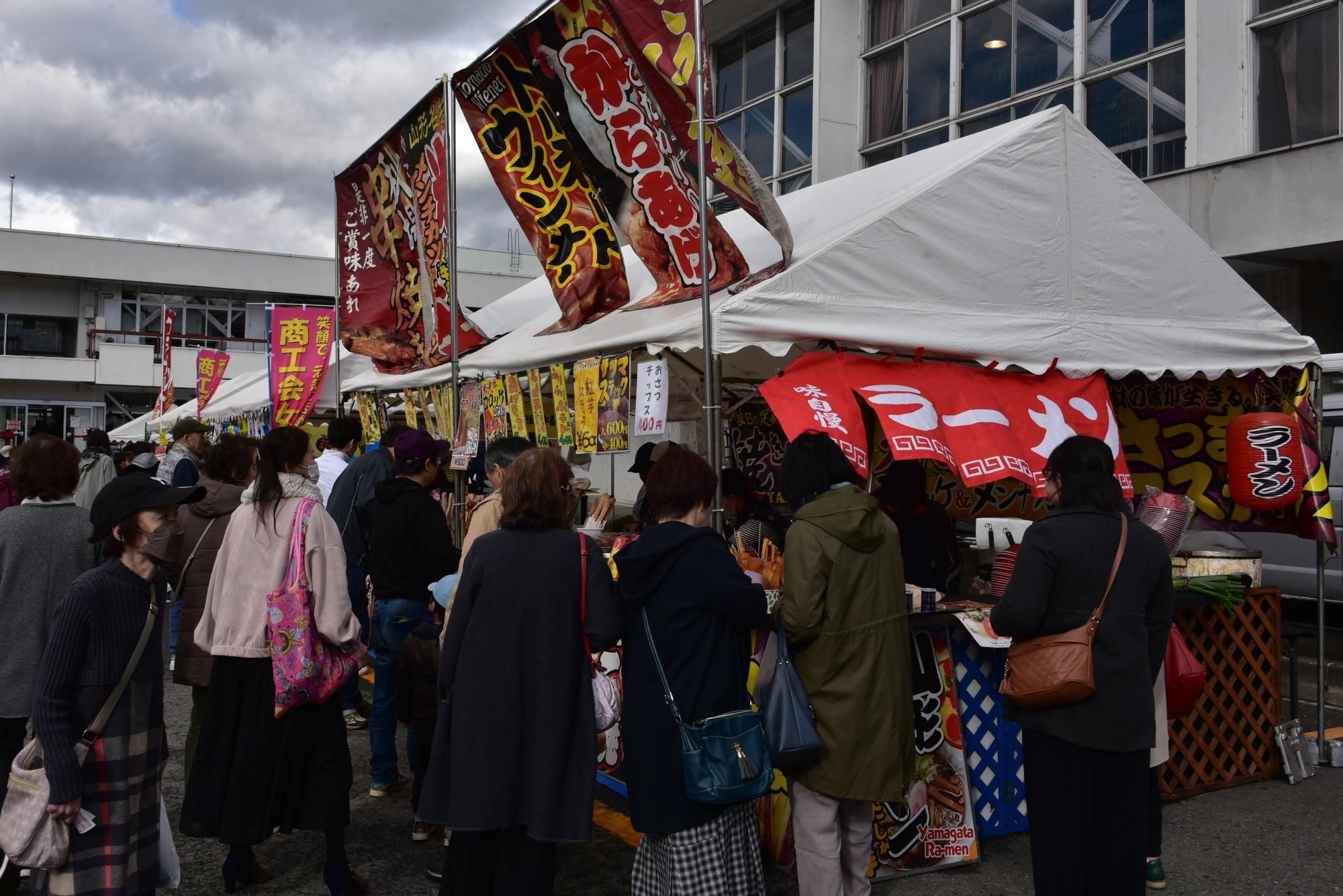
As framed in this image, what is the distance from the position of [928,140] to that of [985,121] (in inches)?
48.6

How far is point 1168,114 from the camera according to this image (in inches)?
530

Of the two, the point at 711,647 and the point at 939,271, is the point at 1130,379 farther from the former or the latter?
the point at 711,647

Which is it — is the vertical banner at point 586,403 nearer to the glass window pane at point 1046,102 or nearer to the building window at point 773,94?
the glass window pane at point 1046,102

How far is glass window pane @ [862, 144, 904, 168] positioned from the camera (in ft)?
57.1

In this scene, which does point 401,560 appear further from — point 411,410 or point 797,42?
point 797,42

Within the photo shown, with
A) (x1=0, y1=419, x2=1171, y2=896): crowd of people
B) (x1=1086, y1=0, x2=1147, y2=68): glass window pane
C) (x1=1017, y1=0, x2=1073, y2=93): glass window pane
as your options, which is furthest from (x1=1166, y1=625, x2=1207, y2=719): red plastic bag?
(x1=1017, y1=0, x2=1073, y2=93): glass window pane

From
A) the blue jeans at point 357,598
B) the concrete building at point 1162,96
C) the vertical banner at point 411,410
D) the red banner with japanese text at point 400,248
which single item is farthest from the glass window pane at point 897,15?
the blue jeans at point 357,598

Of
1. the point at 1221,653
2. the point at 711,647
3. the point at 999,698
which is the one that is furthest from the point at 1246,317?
the point at 711,647

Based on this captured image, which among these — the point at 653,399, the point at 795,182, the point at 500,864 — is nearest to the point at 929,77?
the point at 795,182

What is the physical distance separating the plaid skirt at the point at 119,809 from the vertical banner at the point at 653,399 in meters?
2.46

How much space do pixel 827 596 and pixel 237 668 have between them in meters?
2.37

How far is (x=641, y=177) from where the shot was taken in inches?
209

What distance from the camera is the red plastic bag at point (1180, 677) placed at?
13.9ft

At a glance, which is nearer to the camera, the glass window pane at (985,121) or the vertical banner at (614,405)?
the vertical banner at (614,405)
